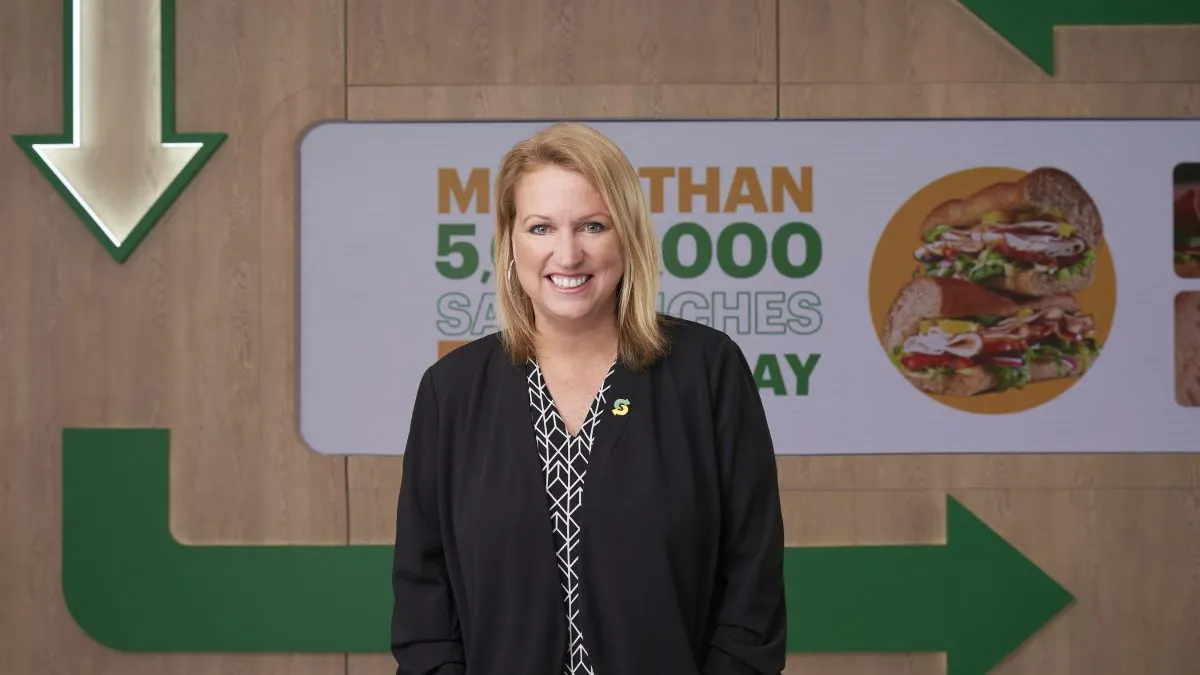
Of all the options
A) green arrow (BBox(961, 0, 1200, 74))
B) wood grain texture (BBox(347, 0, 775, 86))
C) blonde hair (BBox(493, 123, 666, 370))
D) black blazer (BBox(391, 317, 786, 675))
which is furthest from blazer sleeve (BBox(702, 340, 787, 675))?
green arrow (BBox(961, 0, 1200, 74))

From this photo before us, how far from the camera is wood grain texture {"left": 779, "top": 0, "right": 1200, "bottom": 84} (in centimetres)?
355

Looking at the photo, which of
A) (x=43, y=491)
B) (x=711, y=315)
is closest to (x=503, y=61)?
(x=711, y=315)

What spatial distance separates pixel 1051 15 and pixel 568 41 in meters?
1.40

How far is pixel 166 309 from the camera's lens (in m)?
3.58

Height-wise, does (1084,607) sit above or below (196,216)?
below

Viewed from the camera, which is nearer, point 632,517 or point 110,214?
point 632,517

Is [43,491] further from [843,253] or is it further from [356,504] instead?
[843,253]

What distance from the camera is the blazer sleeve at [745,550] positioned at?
1.47 metres

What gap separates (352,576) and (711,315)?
4.17 ft

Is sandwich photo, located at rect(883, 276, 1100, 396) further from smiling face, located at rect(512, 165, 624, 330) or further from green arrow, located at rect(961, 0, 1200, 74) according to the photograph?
smiling face, located at rect(512, 165, 624, 330)

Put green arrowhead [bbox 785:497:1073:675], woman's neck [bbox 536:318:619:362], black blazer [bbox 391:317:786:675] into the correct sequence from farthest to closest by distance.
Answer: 1. green arrowhead [bbox 785:497:1073:675]
2. woman's neck [bbox 536:318:619:362]
3. black blazer [bbox 391:317:786:675]

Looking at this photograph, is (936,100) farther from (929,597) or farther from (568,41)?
(929,597)

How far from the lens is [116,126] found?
358 centimetres

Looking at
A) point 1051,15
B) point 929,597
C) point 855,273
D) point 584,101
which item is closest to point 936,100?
point 1051,15
